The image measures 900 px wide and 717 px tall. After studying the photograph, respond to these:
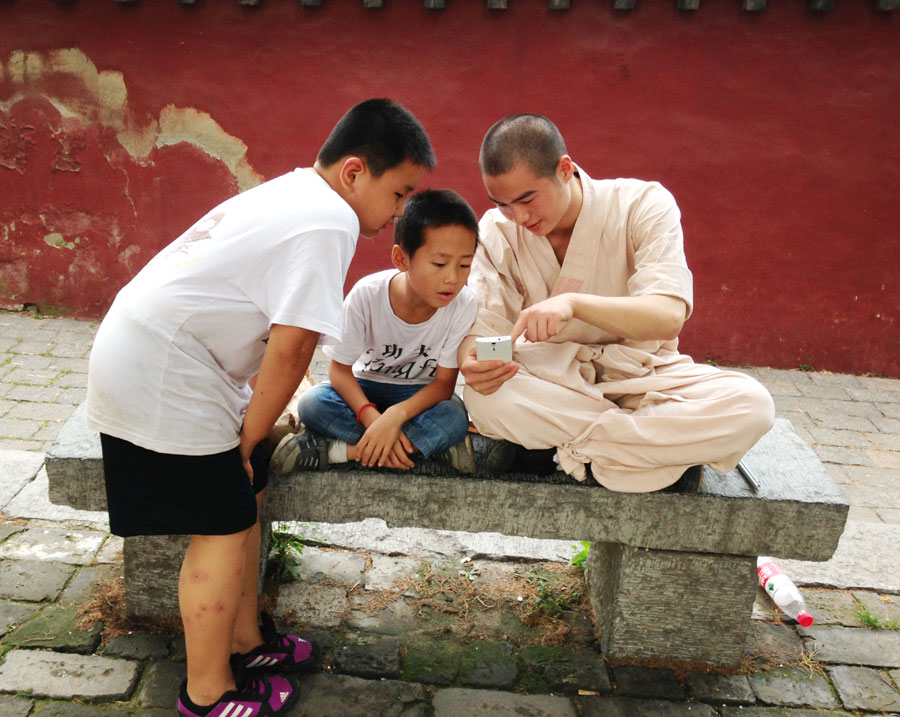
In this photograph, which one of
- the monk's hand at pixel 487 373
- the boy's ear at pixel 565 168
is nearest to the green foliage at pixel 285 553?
the monk's hand at pixel 487 373

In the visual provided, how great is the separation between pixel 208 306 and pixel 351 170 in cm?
53

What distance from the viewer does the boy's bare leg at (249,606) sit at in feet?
8.25

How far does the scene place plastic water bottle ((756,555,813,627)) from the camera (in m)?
2.95

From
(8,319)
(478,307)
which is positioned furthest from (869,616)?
(8,319)

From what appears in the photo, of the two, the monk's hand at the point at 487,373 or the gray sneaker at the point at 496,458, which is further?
the gray sneaker at the point at 496,458

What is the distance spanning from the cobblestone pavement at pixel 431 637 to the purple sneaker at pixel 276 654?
8 cm

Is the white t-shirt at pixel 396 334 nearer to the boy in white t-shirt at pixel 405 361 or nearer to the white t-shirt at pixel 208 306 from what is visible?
the boy in white t-shirt at pixel 405 361

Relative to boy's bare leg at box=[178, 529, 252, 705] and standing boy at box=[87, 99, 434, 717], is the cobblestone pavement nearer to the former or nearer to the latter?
boy's bare leg at box=[178, 529, 252, 705]

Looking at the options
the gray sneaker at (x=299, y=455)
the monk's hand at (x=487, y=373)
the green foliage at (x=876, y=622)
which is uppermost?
the monk's hand at (x=487, y=373)

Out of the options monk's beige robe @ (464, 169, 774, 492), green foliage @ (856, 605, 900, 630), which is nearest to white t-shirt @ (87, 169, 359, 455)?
monk's beige robe @ (464, 169, 774, 492)

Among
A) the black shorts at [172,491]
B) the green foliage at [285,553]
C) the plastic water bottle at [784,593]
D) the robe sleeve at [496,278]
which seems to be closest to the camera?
the black shorts at [172,491]

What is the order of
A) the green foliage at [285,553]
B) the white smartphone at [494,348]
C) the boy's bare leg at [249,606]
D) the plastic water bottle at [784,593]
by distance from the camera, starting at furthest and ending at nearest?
1. the green foliage at [285,553]
2. the plastic water bottle at [784,593]
3. the boy's bare leg at [249,606]
4. the white smartphone at [494,348]

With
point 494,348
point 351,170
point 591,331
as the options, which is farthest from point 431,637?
point 351,170

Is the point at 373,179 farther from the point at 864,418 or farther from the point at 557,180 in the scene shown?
the point at 864,418
